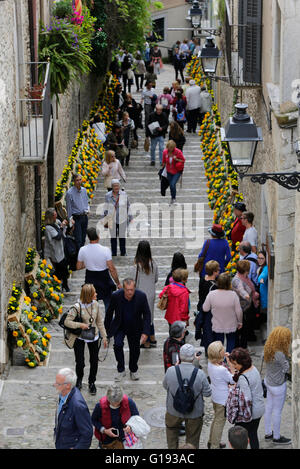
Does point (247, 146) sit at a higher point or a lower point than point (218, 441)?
higher

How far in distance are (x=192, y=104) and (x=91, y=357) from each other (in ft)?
45.3

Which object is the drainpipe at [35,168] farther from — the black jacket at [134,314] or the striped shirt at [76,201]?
the black jacket at [134,314]

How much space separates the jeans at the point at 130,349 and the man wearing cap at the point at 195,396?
7.50ft

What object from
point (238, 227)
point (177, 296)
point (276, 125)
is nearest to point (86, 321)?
point (177, 296)

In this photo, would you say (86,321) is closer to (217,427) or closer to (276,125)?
(217,427)

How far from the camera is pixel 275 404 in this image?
10383 mm

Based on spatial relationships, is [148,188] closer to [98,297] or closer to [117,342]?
[98,297]

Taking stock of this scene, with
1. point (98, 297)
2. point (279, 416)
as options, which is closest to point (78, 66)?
point (98, 297)

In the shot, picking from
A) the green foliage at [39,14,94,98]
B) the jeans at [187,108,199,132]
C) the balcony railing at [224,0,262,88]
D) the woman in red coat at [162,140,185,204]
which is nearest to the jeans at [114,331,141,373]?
the balcony railing at [224,0,262,88]

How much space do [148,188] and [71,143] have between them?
1.99m

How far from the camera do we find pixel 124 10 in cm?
2495

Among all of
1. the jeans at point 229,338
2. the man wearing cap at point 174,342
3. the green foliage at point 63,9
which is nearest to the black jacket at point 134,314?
the jeans at point 229,338

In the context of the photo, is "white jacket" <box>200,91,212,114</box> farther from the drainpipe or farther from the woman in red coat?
the drainpipe

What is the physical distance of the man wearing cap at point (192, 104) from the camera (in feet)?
80.7
